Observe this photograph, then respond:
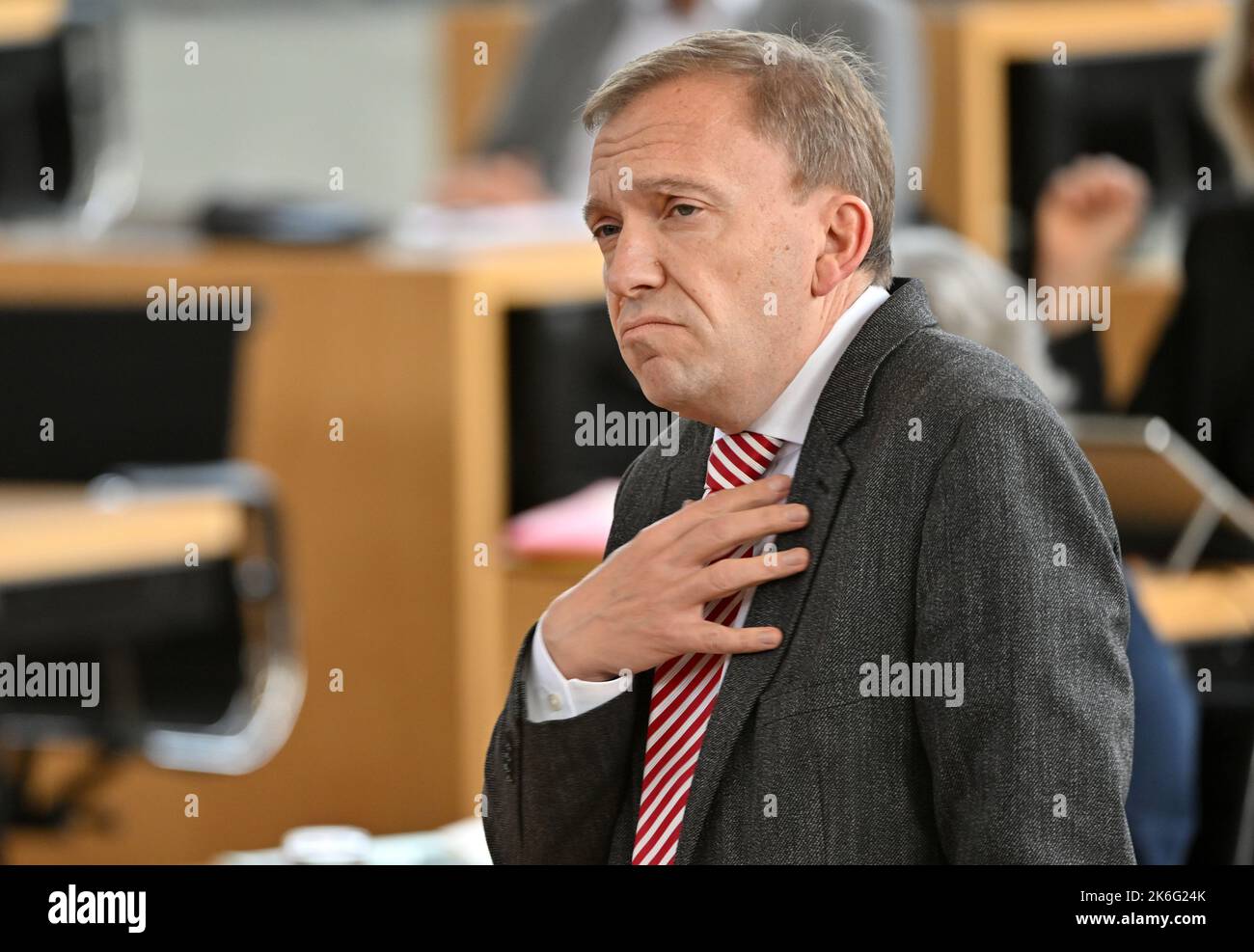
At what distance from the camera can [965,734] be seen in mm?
743

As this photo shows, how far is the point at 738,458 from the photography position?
2.63 ft

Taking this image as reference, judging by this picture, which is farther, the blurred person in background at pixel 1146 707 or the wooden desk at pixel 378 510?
the wooden desk at pixel 378 510

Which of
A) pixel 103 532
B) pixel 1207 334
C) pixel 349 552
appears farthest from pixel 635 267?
pixel 349 552

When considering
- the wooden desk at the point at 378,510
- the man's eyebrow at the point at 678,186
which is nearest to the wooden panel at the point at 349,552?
the wooden desk at the point at 378,510

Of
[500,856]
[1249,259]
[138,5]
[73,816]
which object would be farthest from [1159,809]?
[138,5]

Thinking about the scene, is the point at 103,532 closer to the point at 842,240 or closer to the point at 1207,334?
the point at 1207,334

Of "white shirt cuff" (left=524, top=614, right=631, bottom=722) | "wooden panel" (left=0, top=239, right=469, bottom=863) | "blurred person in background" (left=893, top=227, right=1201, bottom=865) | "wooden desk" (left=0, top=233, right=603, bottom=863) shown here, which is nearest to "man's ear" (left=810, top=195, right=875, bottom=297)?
"white shirt cuff" (left=524, top=614, right=631, bottom=722)

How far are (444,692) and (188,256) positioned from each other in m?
0.99

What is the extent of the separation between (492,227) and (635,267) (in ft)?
8.31

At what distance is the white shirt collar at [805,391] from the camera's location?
30.9 inches

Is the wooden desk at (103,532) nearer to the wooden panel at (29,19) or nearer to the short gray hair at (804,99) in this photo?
the wooden panel at (29,19)

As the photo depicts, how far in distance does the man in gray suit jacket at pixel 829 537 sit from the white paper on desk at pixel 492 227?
2.11 m

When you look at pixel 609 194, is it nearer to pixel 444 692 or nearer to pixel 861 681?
pixel 861 681

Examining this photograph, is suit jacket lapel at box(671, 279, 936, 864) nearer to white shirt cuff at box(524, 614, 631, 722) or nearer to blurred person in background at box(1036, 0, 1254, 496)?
white shirt cuff at box(524, 614, 631, 722)
